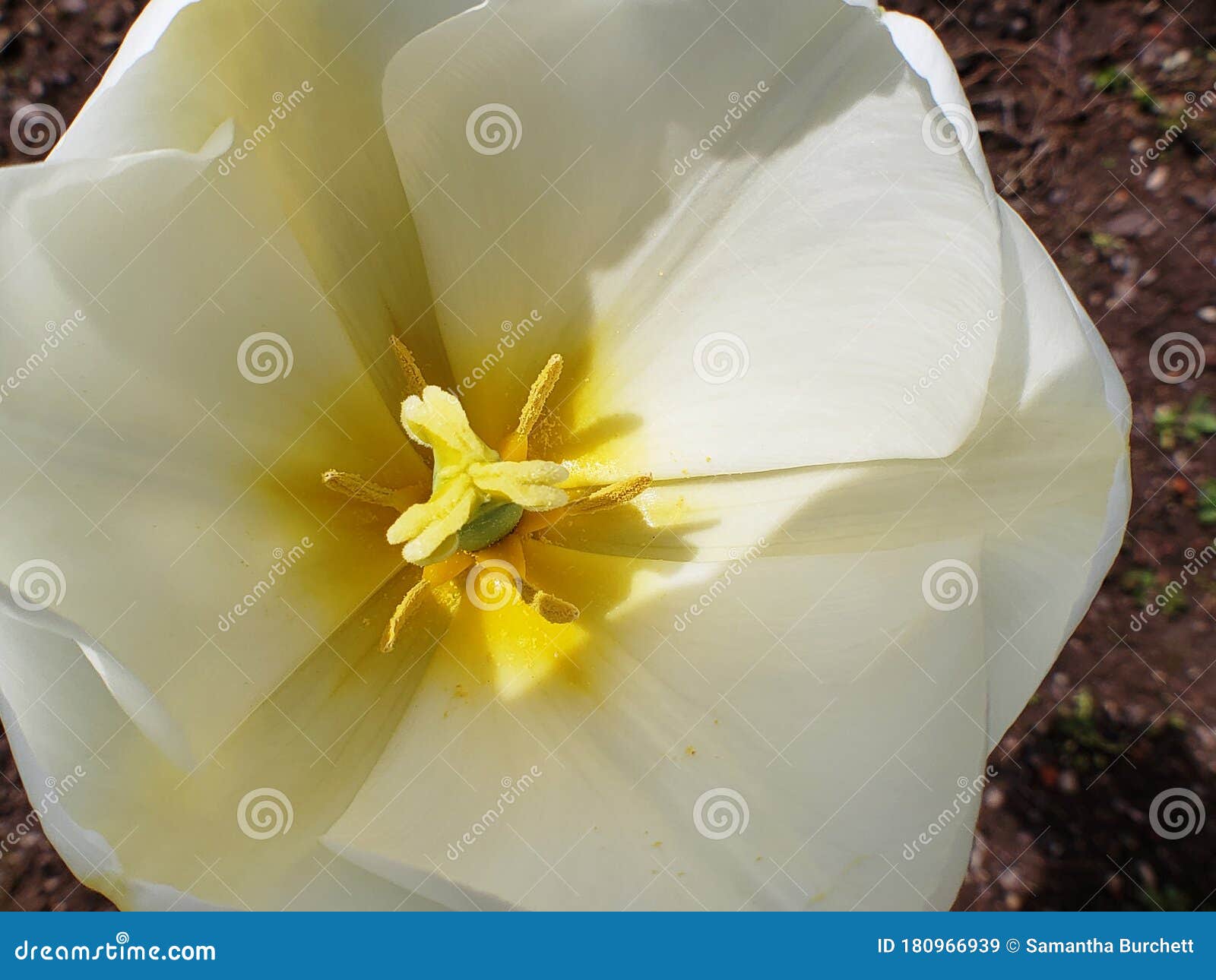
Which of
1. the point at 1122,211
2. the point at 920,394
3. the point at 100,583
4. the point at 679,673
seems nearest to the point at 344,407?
the point at 100,583

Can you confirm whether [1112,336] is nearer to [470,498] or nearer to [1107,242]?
[1107,242]

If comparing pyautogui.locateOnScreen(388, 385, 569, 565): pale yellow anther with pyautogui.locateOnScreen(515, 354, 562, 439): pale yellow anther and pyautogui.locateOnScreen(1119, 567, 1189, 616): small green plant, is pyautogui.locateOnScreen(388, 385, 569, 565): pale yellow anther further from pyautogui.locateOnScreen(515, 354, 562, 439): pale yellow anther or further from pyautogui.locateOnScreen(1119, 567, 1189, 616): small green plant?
pyautogui.locateOnScreen(1119, 567, 1189, 616): small green plant

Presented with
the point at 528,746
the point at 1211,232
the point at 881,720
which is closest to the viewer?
the point at 881,720

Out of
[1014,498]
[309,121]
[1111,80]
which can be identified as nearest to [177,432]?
[309,121]

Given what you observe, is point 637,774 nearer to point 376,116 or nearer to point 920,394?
point 920,394

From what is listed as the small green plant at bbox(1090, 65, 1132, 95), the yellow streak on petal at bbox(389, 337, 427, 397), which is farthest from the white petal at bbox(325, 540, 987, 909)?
the small green plant at bbox(1090, 65, 1132, 95)
